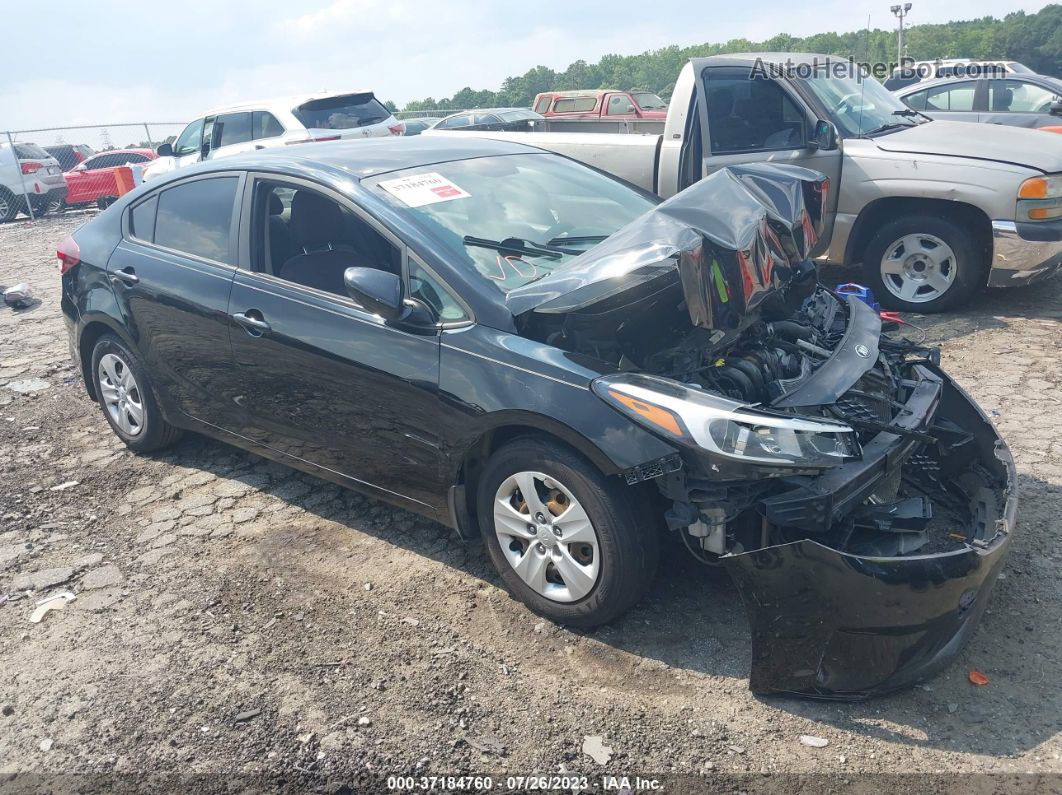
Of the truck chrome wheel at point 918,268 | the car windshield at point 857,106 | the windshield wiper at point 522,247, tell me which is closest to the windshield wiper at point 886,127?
the car windshield at point 857,106

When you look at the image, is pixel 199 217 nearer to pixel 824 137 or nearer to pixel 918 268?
pixel 824 137

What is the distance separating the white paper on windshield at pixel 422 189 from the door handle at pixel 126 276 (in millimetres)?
1701

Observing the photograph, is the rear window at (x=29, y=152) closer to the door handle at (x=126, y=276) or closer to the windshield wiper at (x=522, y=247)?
the door handle at (x=126, y=276)

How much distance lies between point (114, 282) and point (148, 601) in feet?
6.35

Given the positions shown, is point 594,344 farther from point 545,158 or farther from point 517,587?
point 545,158

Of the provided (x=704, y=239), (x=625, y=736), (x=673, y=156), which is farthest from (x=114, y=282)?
(x=673, y=156)

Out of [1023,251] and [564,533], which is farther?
[1023,251]

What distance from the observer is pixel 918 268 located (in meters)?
6.98

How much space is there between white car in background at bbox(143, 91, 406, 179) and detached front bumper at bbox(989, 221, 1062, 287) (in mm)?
9324

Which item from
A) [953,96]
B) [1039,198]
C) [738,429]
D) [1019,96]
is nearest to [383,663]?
→ [738,429]

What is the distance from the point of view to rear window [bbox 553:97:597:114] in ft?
60.4

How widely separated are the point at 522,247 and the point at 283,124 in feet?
33.9

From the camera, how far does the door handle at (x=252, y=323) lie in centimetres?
404

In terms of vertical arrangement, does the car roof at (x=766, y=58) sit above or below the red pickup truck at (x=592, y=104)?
below
